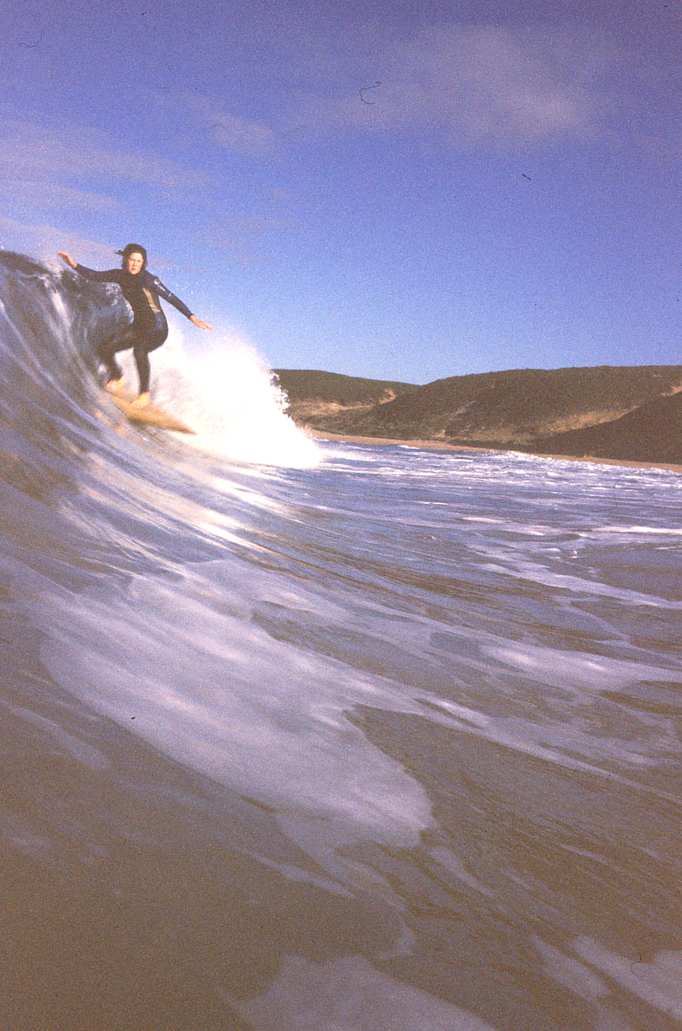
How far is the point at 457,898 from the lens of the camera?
1.12 m

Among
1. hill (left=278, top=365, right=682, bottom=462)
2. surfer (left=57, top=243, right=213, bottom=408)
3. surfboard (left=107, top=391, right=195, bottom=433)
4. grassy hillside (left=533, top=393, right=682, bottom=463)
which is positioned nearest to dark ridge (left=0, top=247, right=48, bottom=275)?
surfer (left=57, top=243, right=213, bottom=408)

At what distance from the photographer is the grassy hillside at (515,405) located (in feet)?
139

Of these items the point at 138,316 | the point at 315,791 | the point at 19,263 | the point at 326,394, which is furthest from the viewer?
the point at 326,394

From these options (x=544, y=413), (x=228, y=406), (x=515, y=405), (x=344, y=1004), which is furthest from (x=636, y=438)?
(x=344, y=1004)

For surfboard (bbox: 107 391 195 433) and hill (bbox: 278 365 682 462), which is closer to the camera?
surfboard (bbox: 107 391 195 433)

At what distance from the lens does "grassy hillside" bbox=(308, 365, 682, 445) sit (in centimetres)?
4244

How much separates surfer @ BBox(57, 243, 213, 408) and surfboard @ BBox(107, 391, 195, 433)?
10 centimetres

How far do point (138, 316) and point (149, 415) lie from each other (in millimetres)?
1244

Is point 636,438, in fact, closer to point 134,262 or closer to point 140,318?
point 140,318

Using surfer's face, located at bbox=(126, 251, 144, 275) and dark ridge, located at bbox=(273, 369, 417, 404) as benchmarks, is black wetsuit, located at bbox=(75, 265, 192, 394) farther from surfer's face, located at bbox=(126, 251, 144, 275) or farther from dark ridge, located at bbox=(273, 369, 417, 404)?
dark ridge, located at bbox=(273, 369, 417, 404)

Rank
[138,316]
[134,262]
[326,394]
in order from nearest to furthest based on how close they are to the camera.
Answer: [134,262] < [138,316] < [326,394]

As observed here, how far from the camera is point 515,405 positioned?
45375mm

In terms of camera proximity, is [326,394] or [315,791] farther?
[326,394]

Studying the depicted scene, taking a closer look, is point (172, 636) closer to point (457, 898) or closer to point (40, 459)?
point (457, 898)
